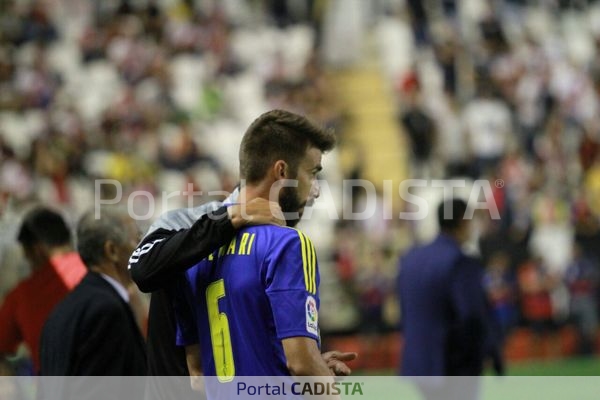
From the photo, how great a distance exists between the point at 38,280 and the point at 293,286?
9.71 feet

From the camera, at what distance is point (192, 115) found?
2086 centimetres

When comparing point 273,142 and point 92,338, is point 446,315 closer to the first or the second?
point 92,338

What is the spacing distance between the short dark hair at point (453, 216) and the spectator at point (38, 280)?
3001 mm

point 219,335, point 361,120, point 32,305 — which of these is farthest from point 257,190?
point 361,120

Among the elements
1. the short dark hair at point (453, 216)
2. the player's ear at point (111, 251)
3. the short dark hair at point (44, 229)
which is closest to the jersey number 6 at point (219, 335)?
the player's ear at point (111, 251)

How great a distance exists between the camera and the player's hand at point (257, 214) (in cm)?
465

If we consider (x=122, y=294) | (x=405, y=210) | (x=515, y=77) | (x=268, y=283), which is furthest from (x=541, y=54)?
(x=268, y=283)

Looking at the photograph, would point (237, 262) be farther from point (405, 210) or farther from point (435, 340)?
point (405, 210)

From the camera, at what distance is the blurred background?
17.4 m

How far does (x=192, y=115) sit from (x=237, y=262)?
16359 millimetres

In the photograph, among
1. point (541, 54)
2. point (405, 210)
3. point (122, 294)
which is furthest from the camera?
point (541, 54)

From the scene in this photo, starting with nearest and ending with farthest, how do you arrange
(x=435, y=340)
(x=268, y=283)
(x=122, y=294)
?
(x=268, y=283) < (x=122, y=294) < (x=435, y=340)

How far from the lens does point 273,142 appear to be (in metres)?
4.66

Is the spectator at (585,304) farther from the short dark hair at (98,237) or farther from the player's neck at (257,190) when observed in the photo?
the player's neck at (257,190)
